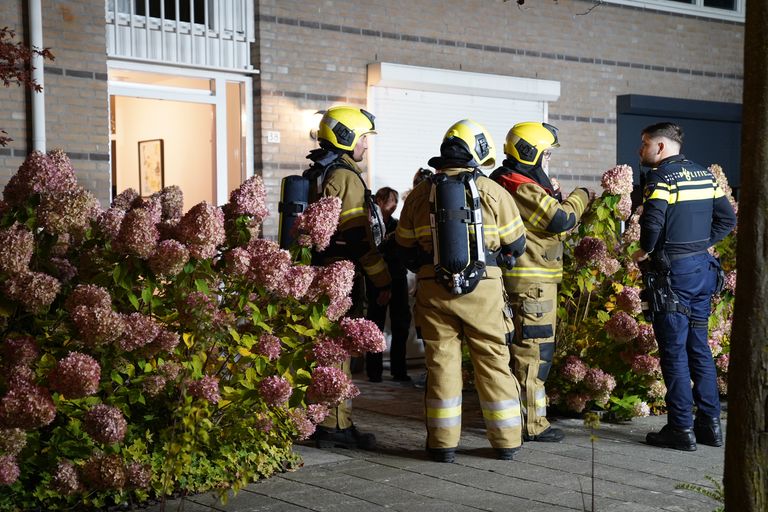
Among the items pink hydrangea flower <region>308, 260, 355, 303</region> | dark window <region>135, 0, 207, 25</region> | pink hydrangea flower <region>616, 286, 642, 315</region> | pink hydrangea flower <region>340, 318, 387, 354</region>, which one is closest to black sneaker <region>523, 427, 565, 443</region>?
pink hydrangea flower <region>616, 286, 642, 315</region>

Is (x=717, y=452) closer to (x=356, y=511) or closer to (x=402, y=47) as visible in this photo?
(x=356, y=511)

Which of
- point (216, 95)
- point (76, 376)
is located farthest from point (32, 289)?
point (216, 95)

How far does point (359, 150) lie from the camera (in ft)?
23.8

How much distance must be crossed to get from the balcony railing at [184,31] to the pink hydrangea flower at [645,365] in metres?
5.92

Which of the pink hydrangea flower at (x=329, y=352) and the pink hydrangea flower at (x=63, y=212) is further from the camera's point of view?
the pink hydrangea flower at (x=329, y=352)

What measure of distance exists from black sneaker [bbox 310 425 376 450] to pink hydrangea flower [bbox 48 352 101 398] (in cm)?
236

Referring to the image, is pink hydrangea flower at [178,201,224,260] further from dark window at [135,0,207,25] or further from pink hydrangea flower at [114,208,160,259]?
dark window at [135,0,207,25]

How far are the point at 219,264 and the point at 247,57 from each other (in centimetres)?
648

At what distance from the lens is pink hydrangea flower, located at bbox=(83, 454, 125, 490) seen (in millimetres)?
4793

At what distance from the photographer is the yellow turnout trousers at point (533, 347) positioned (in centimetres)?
704

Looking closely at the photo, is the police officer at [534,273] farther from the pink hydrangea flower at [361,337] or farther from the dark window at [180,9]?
the dark window at [180,9]

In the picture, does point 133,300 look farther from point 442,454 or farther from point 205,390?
point 442,454

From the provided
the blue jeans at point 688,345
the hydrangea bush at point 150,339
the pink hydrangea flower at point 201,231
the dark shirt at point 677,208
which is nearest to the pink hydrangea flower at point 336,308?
the hydrangea bush at point 150,339

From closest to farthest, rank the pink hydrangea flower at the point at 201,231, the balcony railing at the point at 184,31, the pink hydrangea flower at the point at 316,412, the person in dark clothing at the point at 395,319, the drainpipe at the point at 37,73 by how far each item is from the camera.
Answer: the pink hydrangea flower at the point at 201,231
the pink hydrangea flower at the point at 316,412
the person in dark clothing at the point at 395,319
the drainpipe at the point at 37,73
the balcony railing at the point at 184,31
